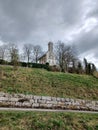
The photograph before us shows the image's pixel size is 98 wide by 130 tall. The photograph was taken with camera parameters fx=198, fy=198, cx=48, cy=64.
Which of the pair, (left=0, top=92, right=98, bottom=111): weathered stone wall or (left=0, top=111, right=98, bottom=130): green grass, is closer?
(left=0, top=111, right=98, bottom=130): green grass

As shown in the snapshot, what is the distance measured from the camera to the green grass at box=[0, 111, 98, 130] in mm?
8445

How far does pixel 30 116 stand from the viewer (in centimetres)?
921

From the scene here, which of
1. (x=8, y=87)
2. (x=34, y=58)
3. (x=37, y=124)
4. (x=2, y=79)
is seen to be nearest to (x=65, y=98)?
(x=8, y=87)

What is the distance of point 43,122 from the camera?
Answer: 8.91 metres

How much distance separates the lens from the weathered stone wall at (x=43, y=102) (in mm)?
12984

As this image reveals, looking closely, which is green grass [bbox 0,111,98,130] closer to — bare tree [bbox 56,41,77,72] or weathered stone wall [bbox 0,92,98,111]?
weathered stone wall [bbox 0,92,98,111]

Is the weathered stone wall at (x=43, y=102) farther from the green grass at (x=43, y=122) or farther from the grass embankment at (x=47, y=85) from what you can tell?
the green grass at (x=43, y=122)

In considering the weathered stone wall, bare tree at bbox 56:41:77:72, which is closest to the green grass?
the weathered stone wall

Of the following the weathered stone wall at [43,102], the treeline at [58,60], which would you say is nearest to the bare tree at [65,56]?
the treeline at [58,60]

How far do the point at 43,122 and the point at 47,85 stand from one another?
26.0 feet

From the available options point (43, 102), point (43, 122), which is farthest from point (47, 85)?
point (43, 122)

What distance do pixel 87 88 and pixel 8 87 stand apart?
24.8ft

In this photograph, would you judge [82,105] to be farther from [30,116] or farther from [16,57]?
[16,57]

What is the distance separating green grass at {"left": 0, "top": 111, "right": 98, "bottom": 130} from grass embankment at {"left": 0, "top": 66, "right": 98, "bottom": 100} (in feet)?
16.1
